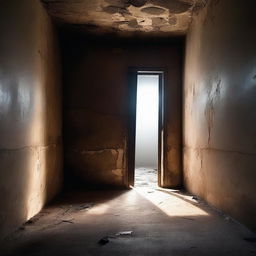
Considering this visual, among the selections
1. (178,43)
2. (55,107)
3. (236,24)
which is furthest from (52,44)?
(236,24)

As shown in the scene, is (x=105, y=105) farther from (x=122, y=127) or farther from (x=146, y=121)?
(x=146, y=121)

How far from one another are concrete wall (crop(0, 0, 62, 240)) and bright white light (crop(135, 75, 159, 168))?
190 inches

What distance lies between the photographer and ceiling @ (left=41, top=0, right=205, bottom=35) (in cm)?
A: 378

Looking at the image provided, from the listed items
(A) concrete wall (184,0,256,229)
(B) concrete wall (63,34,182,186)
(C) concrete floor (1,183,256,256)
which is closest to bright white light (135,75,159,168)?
(B) concrete wall (63,34,182,186)

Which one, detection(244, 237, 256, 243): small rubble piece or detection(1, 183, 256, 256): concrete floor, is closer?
detection(1, 183, 256, 256): concrete floor

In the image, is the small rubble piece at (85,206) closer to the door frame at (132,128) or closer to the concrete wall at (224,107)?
the door frame at (132,128)

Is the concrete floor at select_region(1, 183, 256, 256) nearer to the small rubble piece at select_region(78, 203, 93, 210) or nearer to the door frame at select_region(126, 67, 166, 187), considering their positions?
the small rubble piece at select_region(78, 203, 93, 210)

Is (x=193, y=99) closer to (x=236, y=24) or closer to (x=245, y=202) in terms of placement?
(x=236, y=24)

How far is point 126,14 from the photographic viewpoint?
4145mm

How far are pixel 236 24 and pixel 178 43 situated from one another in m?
2.41

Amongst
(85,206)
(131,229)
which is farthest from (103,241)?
(85,206)

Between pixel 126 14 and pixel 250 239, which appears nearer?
pixel 250 239

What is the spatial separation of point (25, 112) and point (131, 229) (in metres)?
1.63

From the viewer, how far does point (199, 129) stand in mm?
4059
